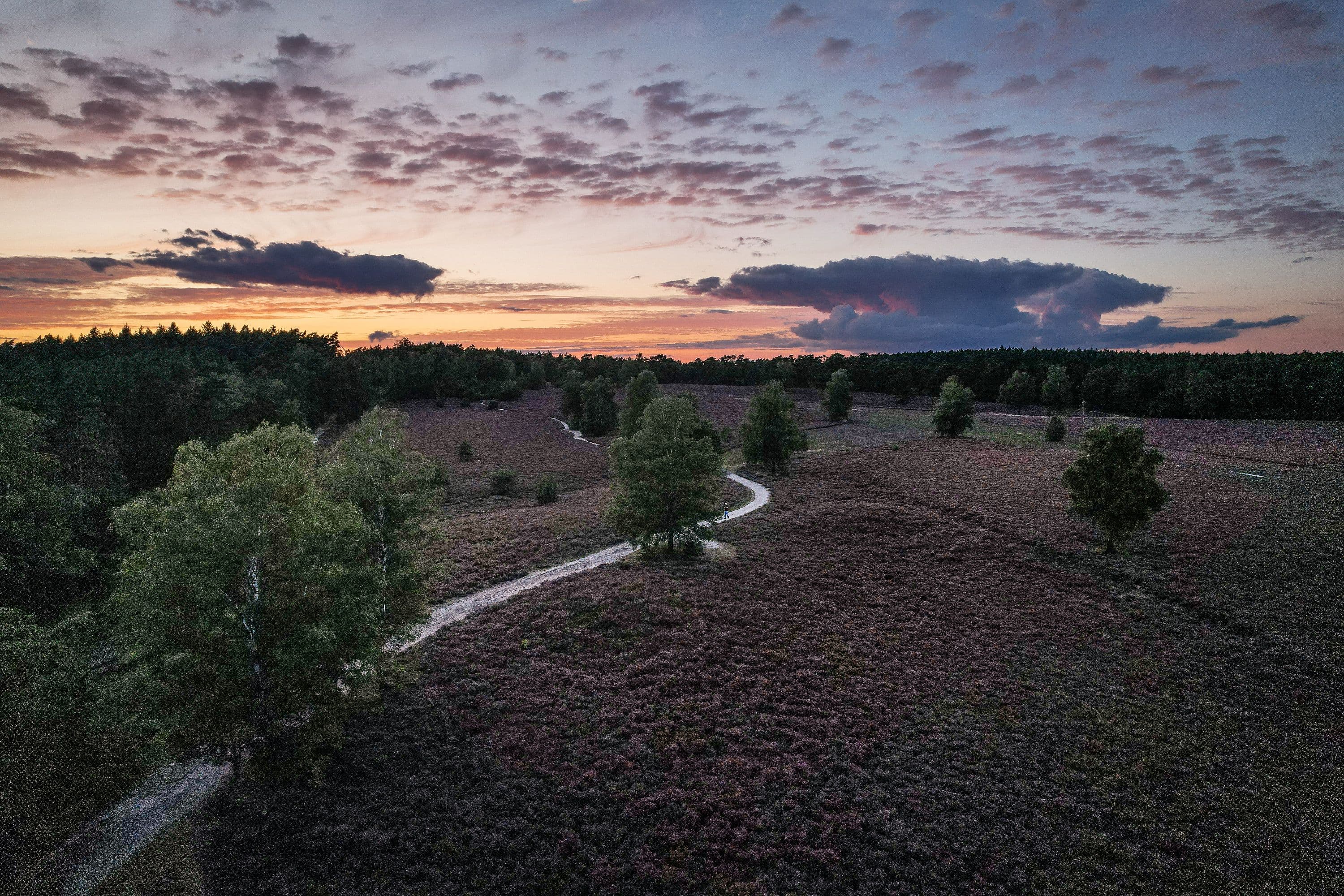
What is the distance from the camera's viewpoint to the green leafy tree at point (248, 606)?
59.9ft

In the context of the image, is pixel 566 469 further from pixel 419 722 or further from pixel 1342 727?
pixel 1342 727

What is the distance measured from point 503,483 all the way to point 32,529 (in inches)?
1350

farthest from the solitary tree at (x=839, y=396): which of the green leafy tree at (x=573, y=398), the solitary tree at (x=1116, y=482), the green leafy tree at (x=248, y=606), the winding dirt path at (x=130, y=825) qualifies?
the green leafy tree at (x=248, y=606)

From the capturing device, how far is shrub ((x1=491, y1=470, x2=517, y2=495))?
64.1 meters

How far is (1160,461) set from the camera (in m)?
35.8

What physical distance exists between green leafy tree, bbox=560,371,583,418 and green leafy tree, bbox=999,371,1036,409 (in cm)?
8401

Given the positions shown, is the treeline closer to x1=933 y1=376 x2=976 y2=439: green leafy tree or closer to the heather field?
x1=933 y1=376 x2=976 y2=439: green leafy tree

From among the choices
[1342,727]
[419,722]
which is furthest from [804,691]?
[1342,727]

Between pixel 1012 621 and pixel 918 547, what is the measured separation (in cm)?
1048

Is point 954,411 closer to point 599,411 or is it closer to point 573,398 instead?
point 599,411

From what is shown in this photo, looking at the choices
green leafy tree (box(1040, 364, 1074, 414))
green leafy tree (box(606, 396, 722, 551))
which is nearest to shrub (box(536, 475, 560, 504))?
green leafy tree (box(606, 396, 722, 551))

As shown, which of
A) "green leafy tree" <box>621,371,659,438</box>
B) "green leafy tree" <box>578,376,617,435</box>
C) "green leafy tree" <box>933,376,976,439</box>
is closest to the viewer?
"green leafy tree" <box>621,371,659,438</box>

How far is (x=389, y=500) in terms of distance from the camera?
83.9 feet

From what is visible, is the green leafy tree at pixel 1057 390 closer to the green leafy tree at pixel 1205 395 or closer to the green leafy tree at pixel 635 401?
the green leafy tree at pixel 1205 395
